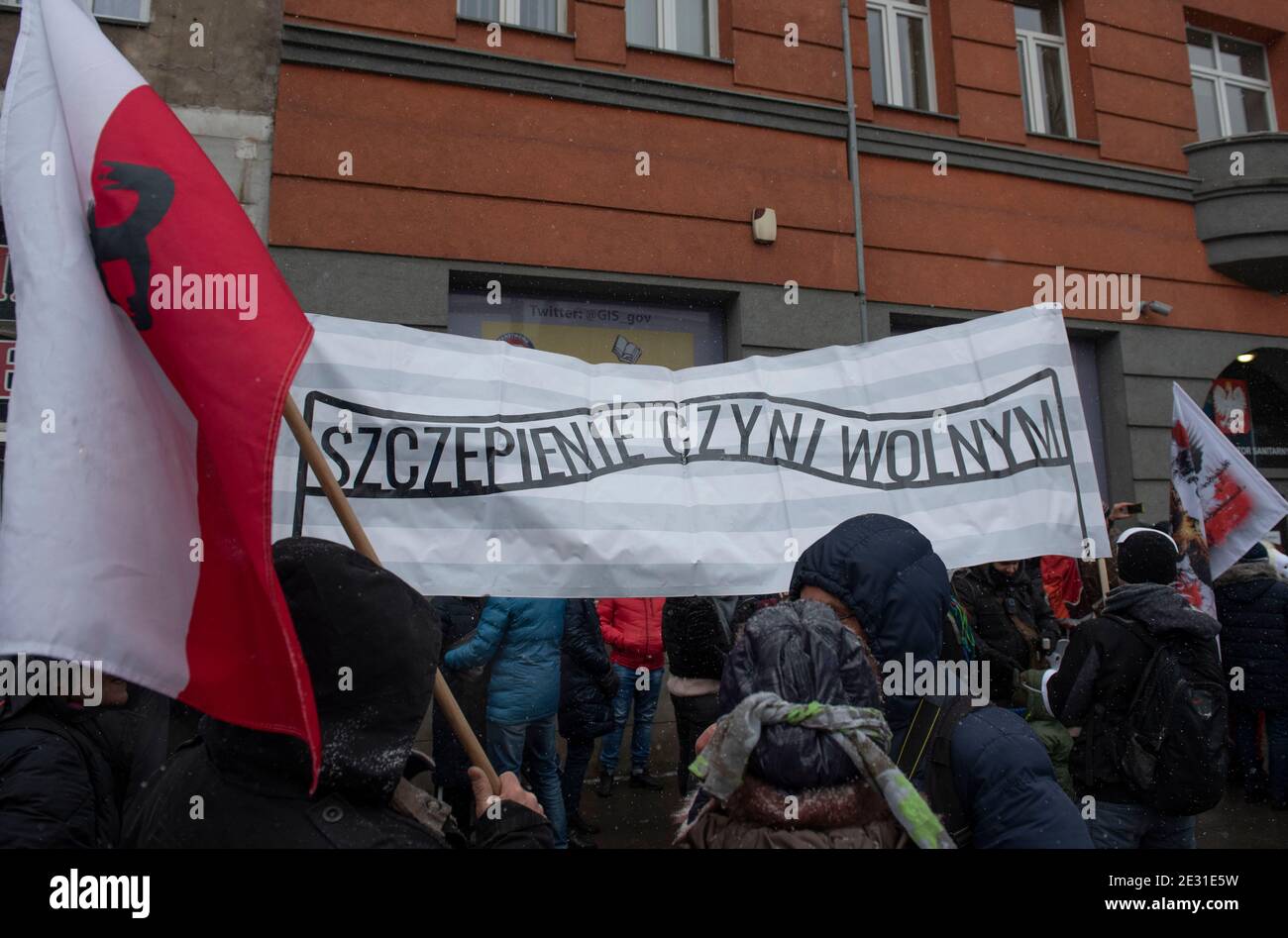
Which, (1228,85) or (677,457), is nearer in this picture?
(677,457)

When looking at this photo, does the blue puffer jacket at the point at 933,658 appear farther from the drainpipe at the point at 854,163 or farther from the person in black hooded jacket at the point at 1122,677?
the drainpipe at the point at 854,163

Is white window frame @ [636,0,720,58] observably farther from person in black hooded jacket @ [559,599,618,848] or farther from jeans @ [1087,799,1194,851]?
jeans @ [1087,799,1194,851]

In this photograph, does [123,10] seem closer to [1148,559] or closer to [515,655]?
[515,655]

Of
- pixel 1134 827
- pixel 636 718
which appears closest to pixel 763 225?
pixel 636 718

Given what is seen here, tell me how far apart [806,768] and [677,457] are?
2283mm

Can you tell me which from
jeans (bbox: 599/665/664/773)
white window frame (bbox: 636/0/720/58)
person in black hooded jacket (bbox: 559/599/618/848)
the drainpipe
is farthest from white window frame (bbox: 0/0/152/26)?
jeans (bbox: 599/665/664/773)

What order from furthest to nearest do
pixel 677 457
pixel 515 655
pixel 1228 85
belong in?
pixel 1228 85 < pixel 515 655 < pixel 677 457

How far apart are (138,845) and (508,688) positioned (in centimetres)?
284

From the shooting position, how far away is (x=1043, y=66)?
9.83 meters

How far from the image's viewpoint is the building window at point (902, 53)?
9219mm

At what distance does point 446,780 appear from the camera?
13.5ft

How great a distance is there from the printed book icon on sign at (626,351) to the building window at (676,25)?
2928 mm

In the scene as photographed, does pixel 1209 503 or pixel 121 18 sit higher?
pixel 121 18

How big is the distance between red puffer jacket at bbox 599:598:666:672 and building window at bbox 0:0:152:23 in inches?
240
